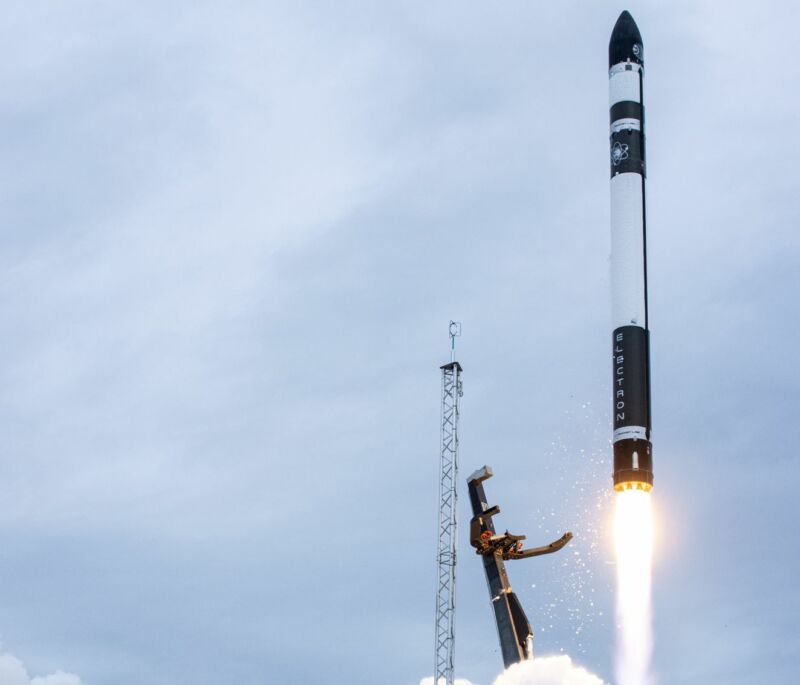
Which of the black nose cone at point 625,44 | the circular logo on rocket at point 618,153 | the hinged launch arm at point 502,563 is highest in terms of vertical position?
the black nose cone at point 625,44

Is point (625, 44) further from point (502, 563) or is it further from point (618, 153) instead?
point (502, 563)

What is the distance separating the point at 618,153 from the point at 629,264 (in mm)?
6414

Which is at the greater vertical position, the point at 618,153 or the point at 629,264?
the point at 618,153

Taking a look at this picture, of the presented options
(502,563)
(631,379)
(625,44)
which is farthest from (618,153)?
(502,563)

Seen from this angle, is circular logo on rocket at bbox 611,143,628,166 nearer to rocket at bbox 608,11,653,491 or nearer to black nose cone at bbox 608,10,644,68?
rocket at bbox 608,11,653,491

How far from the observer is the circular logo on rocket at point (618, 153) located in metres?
92.5

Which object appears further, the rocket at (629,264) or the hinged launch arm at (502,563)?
the hinged launch arm at (502,563)

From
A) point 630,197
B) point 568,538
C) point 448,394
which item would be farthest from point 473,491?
point 630,197

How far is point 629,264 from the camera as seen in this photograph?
90.1m

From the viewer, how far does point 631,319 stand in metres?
89.2

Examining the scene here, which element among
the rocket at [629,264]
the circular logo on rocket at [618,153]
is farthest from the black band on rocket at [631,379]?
the circular logo on rocket at [618,153]

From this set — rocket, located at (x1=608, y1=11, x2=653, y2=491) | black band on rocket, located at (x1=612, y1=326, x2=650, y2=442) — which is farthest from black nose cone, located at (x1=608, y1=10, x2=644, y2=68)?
black band on rocket, located at (x1=612, y1=326, x2=650, y2=442)

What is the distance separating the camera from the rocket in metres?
86.2

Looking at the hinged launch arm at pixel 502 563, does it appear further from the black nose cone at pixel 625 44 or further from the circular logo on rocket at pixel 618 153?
the black nose cone at pixel 625 44
